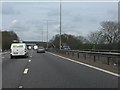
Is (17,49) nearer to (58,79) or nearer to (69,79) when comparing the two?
(58,79)

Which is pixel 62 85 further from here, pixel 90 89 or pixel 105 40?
pixel 105 40

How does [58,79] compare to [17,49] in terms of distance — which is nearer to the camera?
[58,79]

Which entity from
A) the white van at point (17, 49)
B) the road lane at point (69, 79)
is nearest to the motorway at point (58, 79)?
the road lane at point (69, 79)

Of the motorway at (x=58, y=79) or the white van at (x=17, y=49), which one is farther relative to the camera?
the white van at (x=17, y=49)

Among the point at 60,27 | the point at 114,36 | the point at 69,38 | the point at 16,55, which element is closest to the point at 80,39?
the point at 69,38

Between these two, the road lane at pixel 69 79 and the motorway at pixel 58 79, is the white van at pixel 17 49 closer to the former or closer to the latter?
the motorway at pixel 58 79

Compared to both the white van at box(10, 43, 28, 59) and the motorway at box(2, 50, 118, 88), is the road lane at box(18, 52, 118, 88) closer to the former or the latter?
the motorway at box(2, 50, 118, 88)

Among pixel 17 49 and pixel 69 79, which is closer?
pixel 69 79

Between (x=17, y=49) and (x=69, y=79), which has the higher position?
(x=17, y=49)

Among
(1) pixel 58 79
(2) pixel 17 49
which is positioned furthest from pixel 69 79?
(2) pixel 17 49

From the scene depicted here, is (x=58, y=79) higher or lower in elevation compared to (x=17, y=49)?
lower

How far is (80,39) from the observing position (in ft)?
491

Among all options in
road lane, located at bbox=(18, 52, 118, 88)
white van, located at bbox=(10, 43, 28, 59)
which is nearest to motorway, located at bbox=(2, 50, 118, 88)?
road lane, located at bbox=(18, 52, 118, 88)

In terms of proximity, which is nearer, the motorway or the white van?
the motorway
